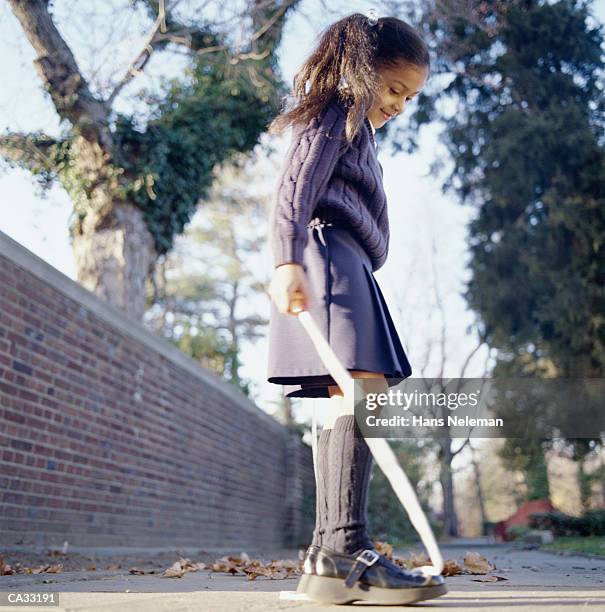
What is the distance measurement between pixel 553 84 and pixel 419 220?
6.05m

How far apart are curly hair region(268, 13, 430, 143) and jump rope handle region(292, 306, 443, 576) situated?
2.02ft

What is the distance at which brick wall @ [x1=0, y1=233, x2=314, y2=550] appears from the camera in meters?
4.39

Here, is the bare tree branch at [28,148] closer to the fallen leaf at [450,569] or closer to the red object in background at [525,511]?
the fallen leaf at [450,569]

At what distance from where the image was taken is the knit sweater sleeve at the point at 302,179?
195cm

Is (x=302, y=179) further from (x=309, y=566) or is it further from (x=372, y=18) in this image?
(x=309, y=566)

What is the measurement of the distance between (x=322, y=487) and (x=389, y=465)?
0.28 metres

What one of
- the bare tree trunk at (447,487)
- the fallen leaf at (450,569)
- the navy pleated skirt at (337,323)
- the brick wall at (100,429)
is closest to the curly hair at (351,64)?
the navy pleated skirt at (337,323)

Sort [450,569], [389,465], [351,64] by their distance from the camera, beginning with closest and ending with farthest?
[389,465] → [351,64] → [450,569]

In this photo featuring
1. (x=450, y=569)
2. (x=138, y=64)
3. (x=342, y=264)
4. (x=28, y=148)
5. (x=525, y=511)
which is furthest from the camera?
(x=525, y=511)

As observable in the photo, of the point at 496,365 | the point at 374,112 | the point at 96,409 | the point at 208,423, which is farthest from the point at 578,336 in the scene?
the point at 374,112

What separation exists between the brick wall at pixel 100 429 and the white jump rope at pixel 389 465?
293 cm

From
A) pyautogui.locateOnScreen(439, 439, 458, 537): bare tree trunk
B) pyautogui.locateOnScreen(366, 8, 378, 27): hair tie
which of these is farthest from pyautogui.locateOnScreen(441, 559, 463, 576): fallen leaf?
pyautogui.locateOnScreen(439, 439, 458, 537): bare tree trunk

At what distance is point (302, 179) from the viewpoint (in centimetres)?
200

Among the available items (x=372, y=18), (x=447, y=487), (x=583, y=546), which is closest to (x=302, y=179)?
(x=372, y=18)
